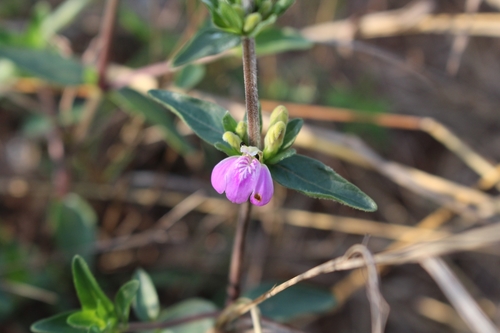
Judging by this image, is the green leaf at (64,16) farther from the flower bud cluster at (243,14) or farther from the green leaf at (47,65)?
the flower bud cluster at (243,14)

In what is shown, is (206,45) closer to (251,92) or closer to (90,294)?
(251,92)

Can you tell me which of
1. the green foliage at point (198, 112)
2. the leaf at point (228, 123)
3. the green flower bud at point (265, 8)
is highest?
the green flower bud at point (265, 8)

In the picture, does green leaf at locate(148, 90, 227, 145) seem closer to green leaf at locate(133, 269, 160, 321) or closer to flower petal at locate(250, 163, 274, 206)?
flower petal at locate(250, 163, 274, 206)

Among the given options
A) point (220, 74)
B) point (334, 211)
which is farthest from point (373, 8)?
point (334, 211)

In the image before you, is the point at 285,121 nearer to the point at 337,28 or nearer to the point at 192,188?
the point at 192,188

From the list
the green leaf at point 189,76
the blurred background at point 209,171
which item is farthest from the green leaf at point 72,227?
the green leaf at point 189,76

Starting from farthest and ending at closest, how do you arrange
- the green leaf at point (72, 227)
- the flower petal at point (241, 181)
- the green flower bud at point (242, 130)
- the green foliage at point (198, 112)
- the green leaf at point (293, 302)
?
the green leaf at point (72, 227)
the green leaf at point (293, 302)
the green foliage at point (198, 112)
the green flower bud at point (242, 130)
the flower petal at point (241, 181)
